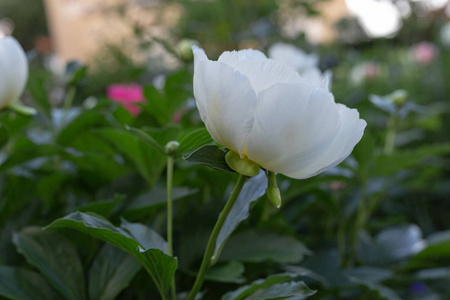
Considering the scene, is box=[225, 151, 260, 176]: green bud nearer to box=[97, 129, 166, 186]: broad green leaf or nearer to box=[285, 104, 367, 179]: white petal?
box=[285, 104, 367, 179]: white petal

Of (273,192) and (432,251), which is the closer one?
(273,192)

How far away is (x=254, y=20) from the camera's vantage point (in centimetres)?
165

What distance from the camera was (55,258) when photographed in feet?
1.16

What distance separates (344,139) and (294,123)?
0.03 m

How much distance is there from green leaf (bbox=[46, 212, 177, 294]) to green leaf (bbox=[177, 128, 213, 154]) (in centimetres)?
7

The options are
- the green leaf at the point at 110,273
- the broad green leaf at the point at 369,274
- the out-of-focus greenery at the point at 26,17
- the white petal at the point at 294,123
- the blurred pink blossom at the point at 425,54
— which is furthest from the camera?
the out-of-focus greenery at the point at 26,17

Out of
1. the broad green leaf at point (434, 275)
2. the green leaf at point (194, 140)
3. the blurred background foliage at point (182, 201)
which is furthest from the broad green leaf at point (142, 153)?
the broad green leaf at point (434, 275)

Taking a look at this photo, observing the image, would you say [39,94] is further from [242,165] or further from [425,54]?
[425,54]

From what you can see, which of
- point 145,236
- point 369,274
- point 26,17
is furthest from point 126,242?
point 26,17

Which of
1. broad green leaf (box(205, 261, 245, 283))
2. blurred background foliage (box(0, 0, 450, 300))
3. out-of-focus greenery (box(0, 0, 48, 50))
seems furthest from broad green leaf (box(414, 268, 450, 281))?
out-of-focus greenery (box(0, 0, 48, 50))

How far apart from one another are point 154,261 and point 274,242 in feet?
0.51

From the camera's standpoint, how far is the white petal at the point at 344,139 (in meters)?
0.24

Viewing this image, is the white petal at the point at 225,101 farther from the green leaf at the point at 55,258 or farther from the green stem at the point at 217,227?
the green leaf at the point at 55,258

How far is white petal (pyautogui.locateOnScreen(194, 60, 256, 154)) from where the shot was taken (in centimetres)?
23
